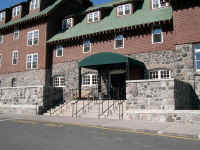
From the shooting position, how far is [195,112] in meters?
11.2

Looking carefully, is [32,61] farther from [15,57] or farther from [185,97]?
[185,97]

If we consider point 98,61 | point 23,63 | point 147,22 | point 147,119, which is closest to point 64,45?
point 23,63

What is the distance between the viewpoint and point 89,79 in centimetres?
2225

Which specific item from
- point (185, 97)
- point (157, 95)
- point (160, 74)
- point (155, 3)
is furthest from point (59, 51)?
point (185, 97)

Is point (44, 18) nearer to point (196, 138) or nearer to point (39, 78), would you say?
point (39, 78)

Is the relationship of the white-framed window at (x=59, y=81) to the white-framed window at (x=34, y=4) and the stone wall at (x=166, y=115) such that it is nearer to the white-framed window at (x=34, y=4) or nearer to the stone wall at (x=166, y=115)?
the white-framed window at (x=34, y=4)

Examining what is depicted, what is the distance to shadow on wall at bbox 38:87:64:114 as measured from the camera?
63.4 ft

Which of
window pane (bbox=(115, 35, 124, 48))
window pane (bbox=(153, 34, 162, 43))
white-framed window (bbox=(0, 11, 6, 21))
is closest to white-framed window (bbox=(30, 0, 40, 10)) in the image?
white-framed window (bbox=(0, 11, 6, 21))

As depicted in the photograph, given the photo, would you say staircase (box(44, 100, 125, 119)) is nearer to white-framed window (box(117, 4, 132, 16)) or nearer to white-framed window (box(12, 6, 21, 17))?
white-framed window (box(117, 4, 132, 16))

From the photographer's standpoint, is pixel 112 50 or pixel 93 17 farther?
pixel 93 17

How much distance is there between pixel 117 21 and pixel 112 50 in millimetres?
3204

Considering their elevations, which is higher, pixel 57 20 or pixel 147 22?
pixel 57 20

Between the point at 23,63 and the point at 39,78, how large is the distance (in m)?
3.70

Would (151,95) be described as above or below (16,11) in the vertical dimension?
below
